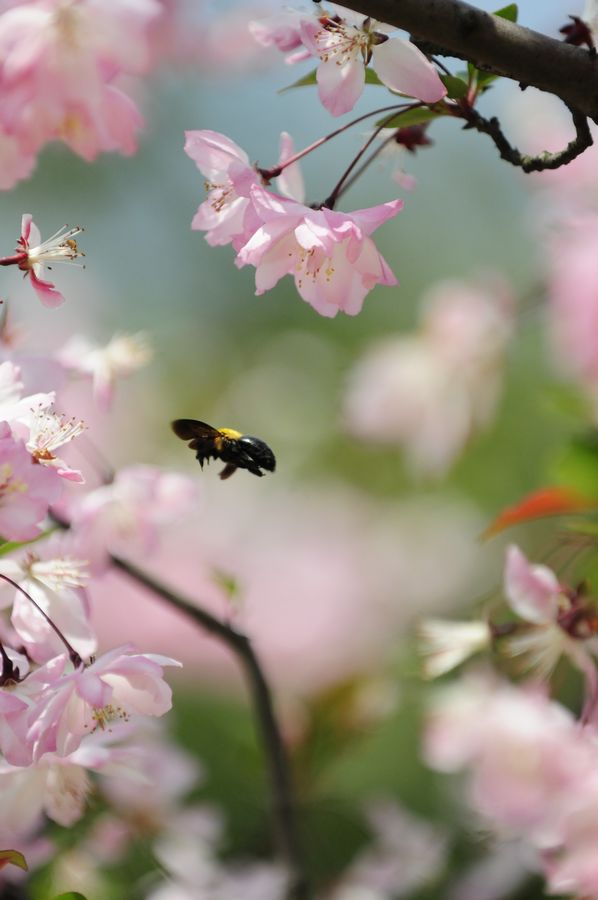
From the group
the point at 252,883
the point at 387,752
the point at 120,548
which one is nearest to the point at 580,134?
the point at 120,548

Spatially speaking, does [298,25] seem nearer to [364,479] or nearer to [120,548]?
[120,548]

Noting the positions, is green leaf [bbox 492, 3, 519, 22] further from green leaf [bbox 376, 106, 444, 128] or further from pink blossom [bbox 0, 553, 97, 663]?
pink blossom [bbox 0, 553, 97, 663]

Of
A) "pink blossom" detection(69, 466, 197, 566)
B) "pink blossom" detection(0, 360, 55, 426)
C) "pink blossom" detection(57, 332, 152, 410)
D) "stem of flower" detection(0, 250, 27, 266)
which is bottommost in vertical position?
"pink blossom" detection(69, 466, 197, 566)

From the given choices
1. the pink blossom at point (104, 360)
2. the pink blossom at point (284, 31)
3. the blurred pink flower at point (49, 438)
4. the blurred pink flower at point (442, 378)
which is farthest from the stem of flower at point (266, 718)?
the blurred pink flower at point (442, 378)

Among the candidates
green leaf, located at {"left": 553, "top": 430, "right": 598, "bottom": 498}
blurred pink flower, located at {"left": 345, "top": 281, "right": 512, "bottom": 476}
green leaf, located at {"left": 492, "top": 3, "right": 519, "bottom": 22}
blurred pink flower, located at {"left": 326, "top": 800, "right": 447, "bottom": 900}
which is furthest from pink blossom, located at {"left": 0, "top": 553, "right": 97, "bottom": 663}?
blurred pink flower, located at {"left": 345, "top": 281, "right": 512, "bottom": 476}

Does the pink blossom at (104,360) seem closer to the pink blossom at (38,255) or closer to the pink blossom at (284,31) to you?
the pink blossom at (38,255)

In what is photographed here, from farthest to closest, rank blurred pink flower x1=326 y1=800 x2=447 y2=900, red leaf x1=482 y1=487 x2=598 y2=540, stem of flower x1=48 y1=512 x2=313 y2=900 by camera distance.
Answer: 1. blurred pink flower x1=326 y1=800 x2=447 y2=900
2. red leaf x1=482 y1=487 x2=598 y2=540
3. stem of flower x1=48 y1=512 x2=313 y2=900
